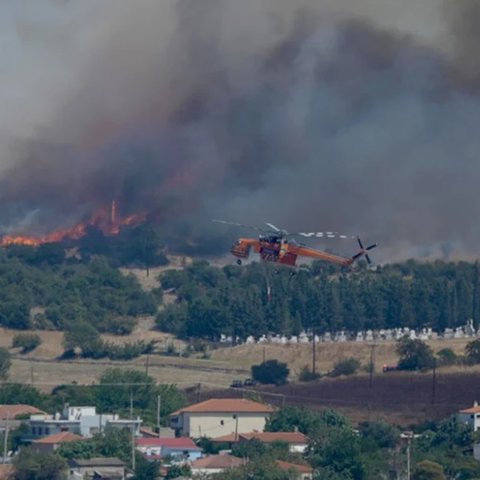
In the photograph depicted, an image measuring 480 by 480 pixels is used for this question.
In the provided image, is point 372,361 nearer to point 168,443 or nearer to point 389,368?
point 389,368

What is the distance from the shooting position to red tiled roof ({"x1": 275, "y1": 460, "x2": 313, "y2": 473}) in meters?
115

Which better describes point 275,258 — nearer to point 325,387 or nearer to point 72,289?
point 325,387

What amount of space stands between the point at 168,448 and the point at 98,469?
31.8 ft

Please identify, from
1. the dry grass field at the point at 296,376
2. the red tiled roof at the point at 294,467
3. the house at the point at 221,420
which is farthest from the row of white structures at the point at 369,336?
the red tiled roof at the point at 294,467

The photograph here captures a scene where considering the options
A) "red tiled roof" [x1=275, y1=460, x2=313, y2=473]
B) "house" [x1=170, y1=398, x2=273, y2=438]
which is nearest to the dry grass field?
"house" [x1=170, y1=398, x2=273, y2=438]

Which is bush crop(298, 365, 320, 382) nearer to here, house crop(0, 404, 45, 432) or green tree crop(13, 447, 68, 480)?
house crop(0, 404, 45, 432)

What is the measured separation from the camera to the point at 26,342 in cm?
17088

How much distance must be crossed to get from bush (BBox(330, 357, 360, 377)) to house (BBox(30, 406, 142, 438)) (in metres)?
18.6

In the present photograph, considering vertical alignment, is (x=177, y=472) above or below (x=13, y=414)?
below

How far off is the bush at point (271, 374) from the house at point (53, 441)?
26926 mm

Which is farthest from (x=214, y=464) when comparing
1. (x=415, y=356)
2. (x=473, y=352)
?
(x=473, y=352)

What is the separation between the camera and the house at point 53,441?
124650 mm

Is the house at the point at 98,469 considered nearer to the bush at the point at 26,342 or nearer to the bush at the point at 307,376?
the bush at the point at 307,376

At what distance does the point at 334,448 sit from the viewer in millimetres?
118812
